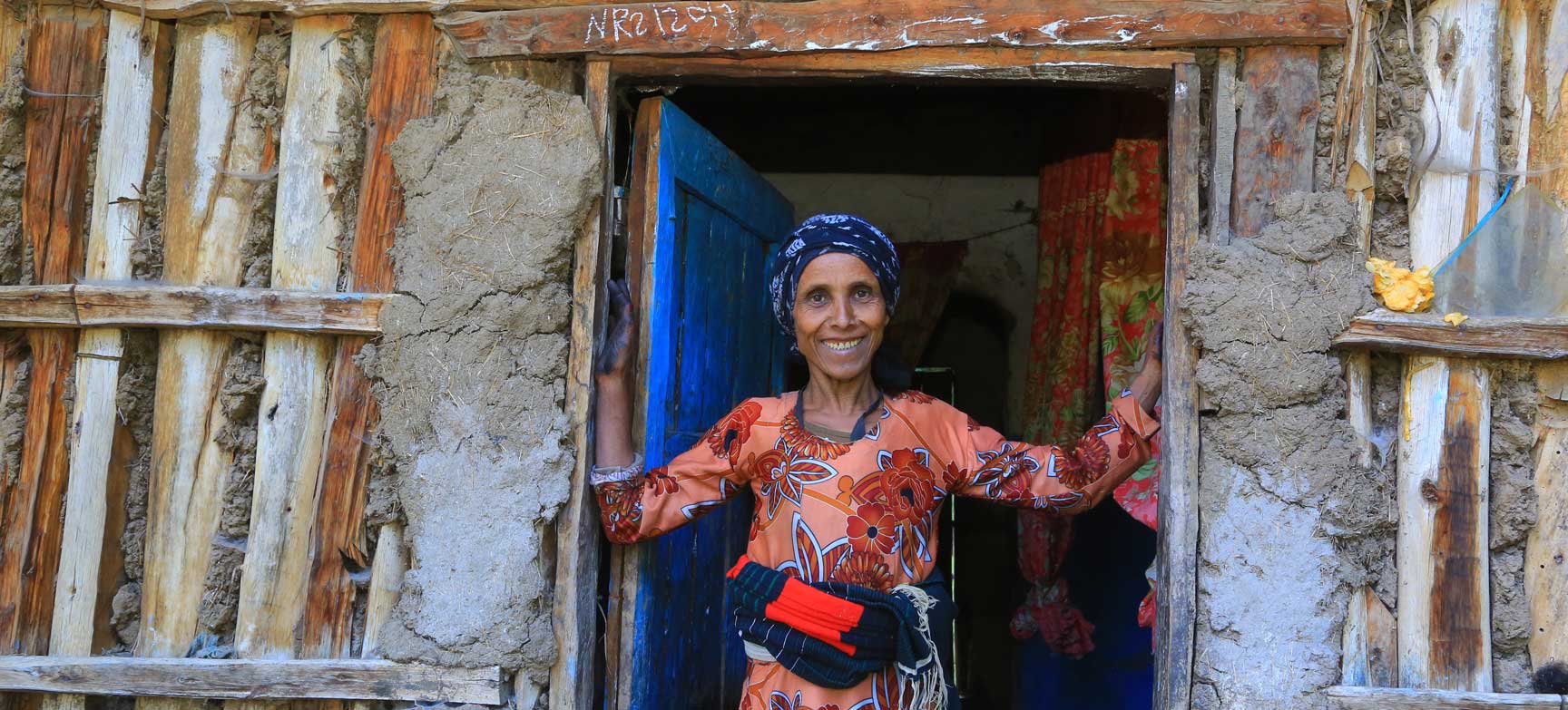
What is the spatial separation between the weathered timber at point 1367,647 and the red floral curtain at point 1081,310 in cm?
125

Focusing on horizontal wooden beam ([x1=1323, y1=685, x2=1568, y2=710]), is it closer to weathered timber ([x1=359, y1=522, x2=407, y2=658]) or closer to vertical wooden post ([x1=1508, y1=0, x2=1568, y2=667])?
vertical wooden post ([x1=1508, y1=0, x2=1568, y2=667])

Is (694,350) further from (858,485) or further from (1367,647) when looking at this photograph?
(1367,647)

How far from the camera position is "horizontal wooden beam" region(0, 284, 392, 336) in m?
2.69

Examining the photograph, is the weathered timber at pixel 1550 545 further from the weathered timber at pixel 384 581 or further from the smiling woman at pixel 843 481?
the weathered timber at pixel 384 581

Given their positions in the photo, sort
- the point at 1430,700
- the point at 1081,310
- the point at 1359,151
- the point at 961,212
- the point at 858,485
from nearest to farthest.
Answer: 1. the point at 1430,700
2. the point at 1359,151
3. the point at 858,485
4. the point at 1081,310
5. the point at 961,212

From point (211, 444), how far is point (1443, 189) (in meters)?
2.97

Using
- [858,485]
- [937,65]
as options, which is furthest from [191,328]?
[937,65]

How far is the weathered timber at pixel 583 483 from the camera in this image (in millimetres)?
2645

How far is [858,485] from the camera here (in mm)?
2596

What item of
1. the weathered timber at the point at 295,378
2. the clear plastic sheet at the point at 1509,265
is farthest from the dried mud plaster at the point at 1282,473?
the weathered timber at the point at 295,378

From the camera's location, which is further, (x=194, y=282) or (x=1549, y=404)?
(x=194, y=282)

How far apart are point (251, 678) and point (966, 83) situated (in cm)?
226

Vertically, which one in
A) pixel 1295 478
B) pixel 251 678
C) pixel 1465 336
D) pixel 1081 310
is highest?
pixel 1081 310

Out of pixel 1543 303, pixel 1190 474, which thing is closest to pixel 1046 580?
pixel 1190 474
